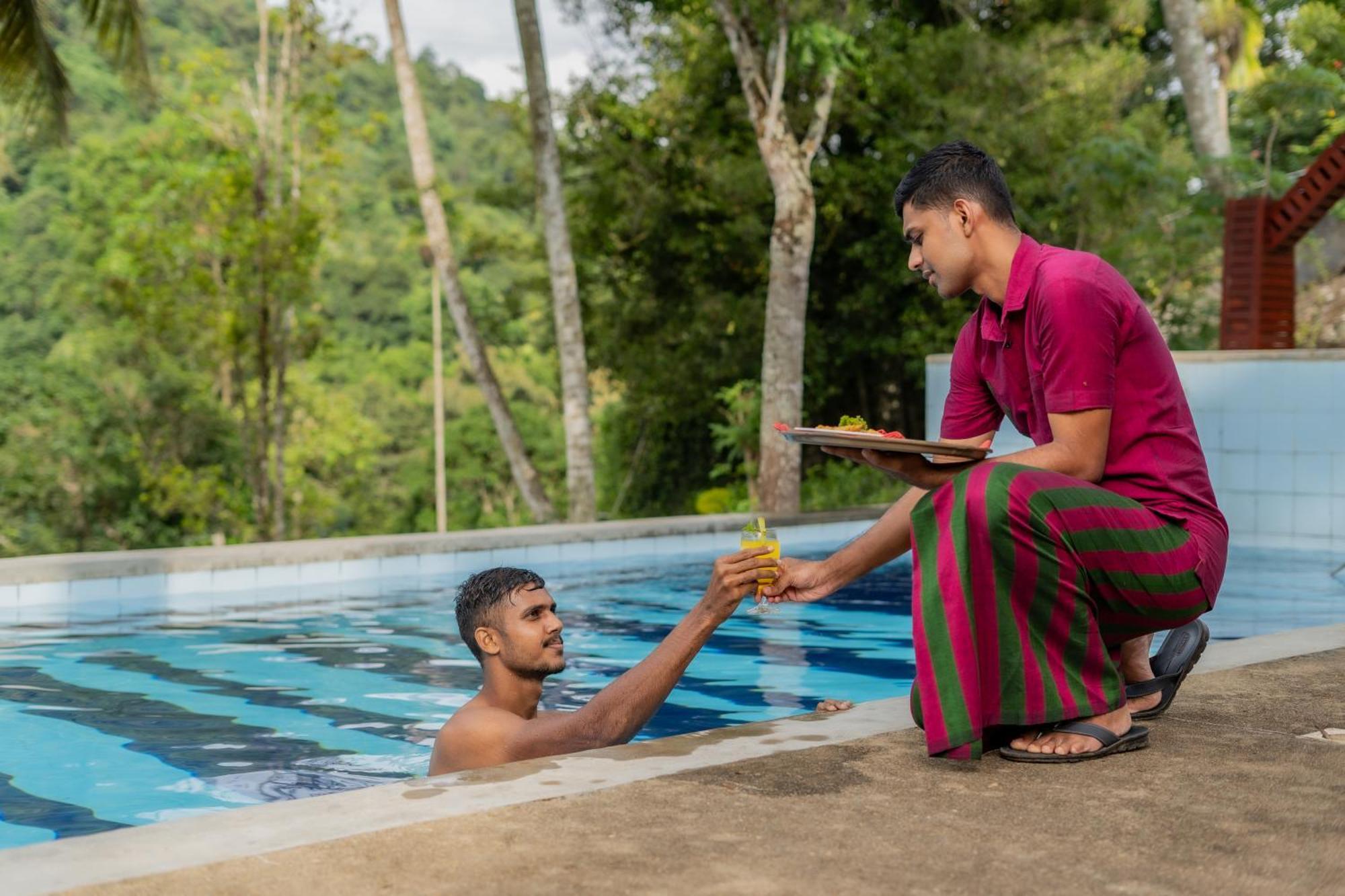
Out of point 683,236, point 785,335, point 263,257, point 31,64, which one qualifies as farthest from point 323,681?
point 683,236

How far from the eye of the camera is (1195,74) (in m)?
16.5

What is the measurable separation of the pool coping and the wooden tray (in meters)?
0.69

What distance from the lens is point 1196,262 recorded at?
54.7 ft

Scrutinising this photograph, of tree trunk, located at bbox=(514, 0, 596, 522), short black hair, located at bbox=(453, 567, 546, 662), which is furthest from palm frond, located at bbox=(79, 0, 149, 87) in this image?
short black hair, located at bbox=(453, 567, 546, 662)

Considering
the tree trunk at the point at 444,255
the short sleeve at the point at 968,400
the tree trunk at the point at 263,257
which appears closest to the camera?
the short sleeve at the point at 968,400

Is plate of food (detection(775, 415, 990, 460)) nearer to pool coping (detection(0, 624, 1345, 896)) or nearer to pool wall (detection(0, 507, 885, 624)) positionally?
pool coping (detection(0, 624, 1345, 896))

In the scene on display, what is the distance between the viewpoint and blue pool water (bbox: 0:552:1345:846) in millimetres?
4910

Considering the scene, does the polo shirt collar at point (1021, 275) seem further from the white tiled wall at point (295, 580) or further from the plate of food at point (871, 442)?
the white tiled wall at point (295, 580)

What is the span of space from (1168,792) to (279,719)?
12.4ft

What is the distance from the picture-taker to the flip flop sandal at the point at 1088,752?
317cm

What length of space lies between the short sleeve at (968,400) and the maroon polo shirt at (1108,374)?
11 cm

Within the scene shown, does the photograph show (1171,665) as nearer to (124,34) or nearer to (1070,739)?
(1070,739)

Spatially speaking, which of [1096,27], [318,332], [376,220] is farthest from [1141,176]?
[376,220]

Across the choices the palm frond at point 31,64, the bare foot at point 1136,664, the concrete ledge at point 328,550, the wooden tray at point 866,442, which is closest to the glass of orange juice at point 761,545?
the wooden tray at point 866,442
